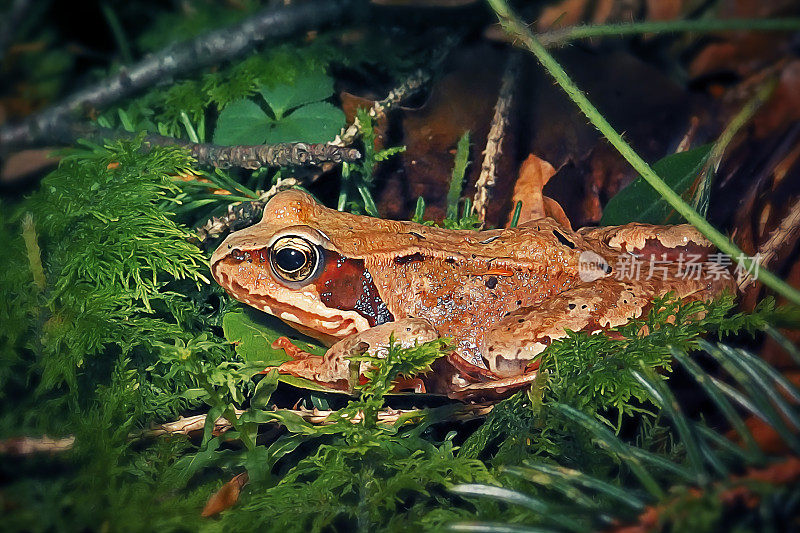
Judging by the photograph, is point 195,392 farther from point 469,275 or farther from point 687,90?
point 687,90

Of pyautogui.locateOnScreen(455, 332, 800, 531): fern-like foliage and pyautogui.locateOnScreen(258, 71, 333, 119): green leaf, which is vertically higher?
pyautogui.locateOnScreen(258, 71, 333, 119): green leaf

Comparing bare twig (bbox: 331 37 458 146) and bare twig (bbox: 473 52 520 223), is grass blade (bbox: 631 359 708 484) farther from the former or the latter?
bare twig (bbox: 331 37 458 146)

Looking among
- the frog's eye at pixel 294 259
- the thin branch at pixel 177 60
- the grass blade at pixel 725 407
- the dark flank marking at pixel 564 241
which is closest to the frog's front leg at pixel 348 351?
the frog's eye at pixel 294 259

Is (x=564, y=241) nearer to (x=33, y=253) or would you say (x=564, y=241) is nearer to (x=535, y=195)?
(x=535, y=195)

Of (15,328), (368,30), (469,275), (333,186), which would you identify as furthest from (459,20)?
(15,328)

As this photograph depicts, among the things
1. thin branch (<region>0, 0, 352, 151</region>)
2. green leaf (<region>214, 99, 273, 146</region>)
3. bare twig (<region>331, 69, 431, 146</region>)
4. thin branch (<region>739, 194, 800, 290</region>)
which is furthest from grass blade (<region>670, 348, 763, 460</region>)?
thin branch (<region>0, 0, 352, 151</region>)

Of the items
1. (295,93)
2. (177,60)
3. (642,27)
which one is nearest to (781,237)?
(642,27)
